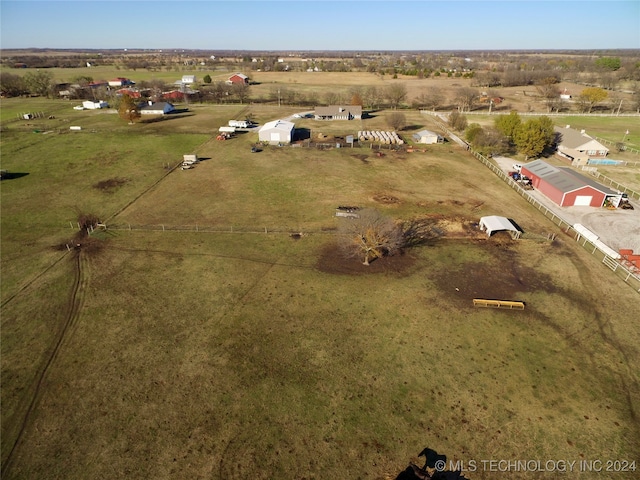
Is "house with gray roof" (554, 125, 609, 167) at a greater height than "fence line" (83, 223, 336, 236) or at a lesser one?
greater

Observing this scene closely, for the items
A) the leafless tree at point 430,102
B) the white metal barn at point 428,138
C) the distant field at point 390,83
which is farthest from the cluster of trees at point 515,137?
the leafless tree at point 430,102

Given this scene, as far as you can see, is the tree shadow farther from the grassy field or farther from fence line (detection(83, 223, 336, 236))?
fence line (detection(83, 223, 336, 236))

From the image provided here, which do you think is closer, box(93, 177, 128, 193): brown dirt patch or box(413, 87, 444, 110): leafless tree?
box(93, 177, 128, 193): brown dirt patch

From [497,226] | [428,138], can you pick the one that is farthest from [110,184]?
[428,138]

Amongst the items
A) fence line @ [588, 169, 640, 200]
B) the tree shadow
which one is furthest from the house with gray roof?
the tree shadow

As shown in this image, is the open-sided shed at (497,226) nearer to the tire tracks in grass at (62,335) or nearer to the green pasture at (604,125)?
the tire tracks in grass at (62,335)
